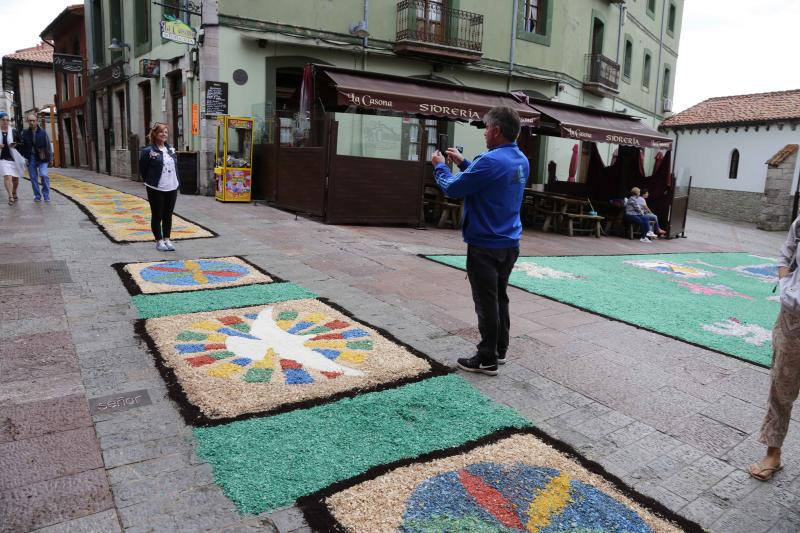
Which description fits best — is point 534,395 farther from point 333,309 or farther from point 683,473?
point 333,309

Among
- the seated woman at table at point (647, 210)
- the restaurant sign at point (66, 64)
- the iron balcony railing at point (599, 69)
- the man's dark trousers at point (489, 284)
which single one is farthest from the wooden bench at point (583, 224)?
the restaurant sign at point (66, 64)

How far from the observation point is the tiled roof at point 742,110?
960 inches

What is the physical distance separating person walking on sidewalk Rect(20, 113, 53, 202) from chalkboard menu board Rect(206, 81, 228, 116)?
10.8 feet

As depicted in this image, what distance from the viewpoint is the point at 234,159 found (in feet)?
40.7

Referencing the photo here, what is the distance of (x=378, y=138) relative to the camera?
34.4ft

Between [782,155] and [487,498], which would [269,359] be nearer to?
[487,498]

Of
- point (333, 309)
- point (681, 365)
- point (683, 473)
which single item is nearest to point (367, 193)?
point (333, 309)

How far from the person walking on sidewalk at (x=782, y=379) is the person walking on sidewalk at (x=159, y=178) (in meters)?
6.32

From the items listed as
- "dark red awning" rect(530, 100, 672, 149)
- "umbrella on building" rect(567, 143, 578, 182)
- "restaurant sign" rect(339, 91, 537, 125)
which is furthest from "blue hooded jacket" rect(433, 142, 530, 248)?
"umbrella on building" rect(567, 143, 578, 182)

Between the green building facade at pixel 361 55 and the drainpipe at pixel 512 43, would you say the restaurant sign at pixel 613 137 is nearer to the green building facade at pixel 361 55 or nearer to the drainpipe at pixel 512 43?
the green building facade at pixel 361 55

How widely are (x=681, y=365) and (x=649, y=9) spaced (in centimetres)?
2601

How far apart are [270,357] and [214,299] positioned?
5.01 ft

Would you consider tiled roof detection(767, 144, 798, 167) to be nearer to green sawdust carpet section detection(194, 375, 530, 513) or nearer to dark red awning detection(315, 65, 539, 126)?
dark red awning detection(315, 65, 539, 126)

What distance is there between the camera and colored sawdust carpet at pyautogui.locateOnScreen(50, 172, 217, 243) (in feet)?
26.2
